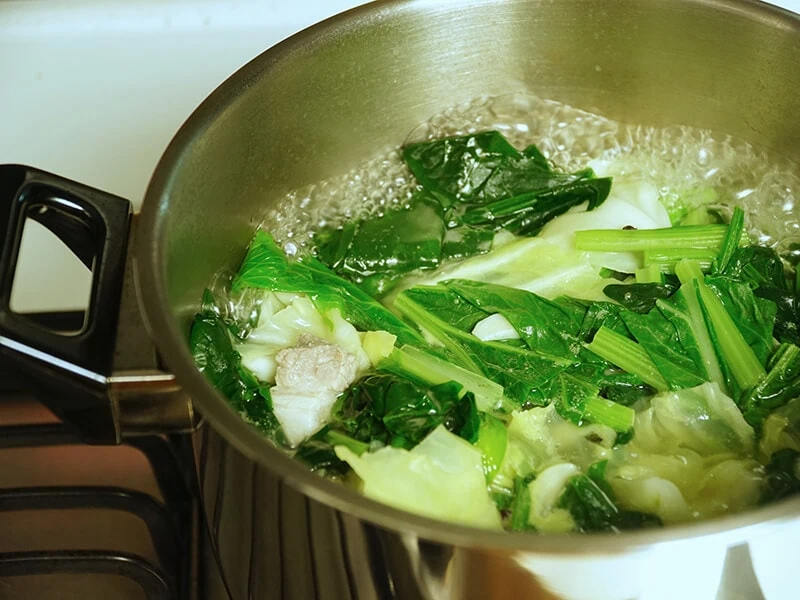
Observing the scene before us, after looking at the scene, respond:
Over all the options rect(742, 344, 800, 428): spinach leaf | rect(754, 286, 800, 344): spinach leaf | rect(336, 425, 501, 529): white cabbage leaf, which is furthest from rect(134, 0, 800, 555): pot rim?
rect(754, 286, 800, 344): spinach leaf

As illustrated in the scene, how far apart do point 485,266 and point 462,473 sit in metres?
0.36

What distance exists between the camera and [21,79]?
1.24 metres

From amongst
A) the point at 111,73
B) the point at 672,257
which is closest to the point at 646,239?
the point at 672,257

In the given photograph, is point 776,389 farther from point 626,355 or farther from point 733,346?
point 626,355

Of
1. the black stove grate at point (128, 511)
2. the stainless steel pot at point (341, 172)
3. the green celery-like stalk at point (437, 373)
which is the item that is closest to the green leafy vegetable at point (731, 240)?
the stainless steel pot at point (341, 172)

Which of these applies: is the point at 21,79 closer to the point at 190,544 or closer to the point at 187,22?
the point at 187,22

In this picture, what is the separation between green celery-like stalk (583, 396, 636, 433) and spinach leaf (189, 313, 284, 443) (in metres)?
0.33

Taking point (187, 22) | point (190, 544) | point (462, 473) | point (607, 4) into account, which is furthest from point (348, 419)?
point (187, 22)

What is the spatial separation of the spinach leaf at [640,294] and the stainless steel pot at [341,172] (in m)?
0.28

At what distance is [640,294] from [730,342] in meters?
0.12

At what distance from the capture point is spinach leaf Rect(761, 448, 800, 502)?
775mm

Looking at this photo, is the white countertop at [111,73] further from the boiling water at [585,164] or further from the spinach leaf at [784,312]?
the spinach leaf at [784,312]

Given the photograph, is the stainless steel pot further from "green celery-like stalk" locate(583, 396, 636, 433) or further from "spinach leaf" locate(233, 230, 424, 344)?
"green celery-like stalk" locate(583, 396, 636, 433)

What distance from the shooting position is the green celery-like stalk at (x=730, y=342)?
3.05 ft
